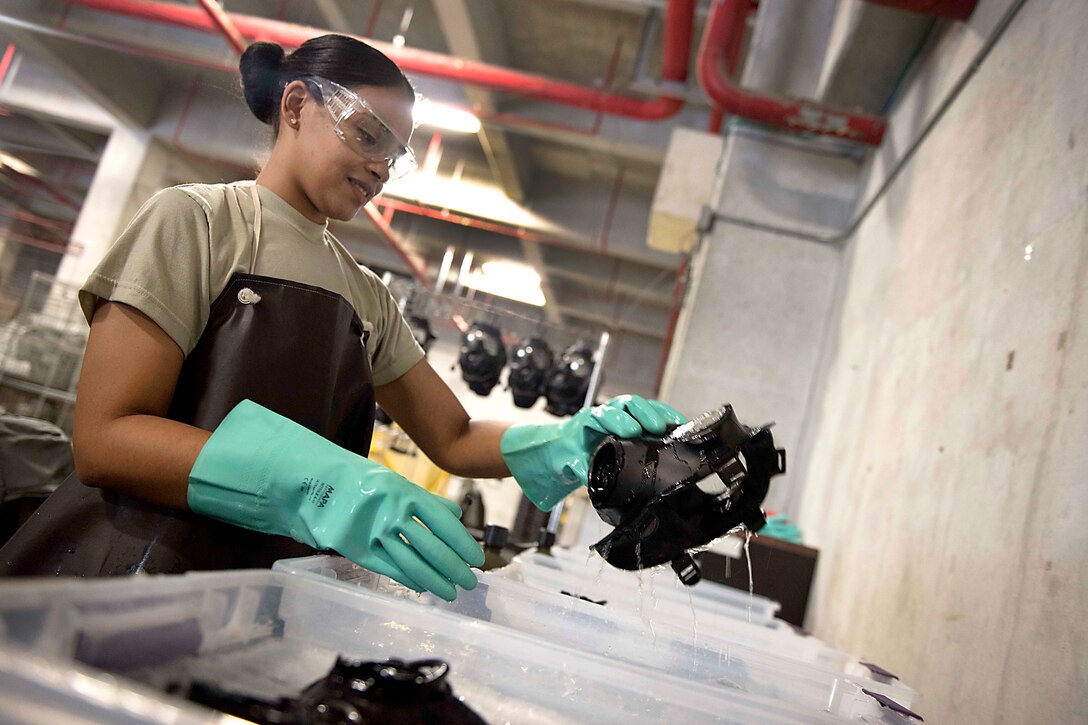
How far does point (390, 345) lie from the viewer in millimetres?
1715

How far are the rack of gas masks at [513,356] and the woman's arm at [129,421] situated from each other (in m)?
3.38

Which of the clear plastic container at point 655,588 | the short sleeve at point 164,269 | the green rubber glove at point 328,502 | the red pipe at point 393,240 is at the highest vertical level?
the red pipe at point 393,240

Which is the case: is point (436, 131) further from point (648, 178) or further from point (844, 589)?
point (844, 589)

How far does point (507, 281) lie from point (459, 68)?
439cm

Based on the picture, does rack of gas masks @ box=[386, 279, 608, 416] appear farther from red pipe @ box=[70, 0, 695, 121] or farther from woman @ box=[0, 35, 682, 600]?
woman @ box=[0, 35, 682, 600]

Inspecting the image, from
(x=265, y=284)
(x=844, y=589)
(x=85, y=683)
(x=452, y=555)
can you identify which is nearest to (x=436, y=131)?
(x=844, y=589)

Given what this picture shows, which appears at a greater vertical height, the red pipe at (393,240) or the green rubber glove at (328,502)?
the red pipe at (393,240)

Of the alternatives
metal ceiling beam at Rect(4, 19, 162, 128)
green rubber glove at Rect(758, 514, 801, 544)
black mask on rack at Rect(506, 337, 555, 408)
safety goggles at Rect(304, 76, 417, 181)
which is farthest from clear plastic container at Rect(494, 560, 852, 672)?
metal ceiling beam at Rect(4, 19, 162, 128)

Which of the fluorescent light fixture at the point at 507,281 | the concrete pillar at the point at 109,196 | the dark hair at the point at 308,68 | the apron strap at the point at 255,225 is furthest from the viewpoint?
the fluorescent light fixture at the point at 507,281

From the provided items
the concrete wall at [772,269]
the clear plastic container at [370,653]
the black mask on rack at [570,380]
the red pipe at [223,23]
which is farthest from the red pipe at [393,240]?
the clear plastic container at [370,653]

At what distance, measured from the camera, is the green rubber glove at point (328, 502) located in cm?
100

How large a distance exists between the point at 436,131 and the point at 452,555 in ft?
22.3

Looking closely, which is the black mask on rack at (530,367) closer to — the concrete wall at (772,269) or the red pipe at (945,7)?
the concrete wall at (772,269)

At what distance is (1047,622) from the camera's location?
4.19ft
